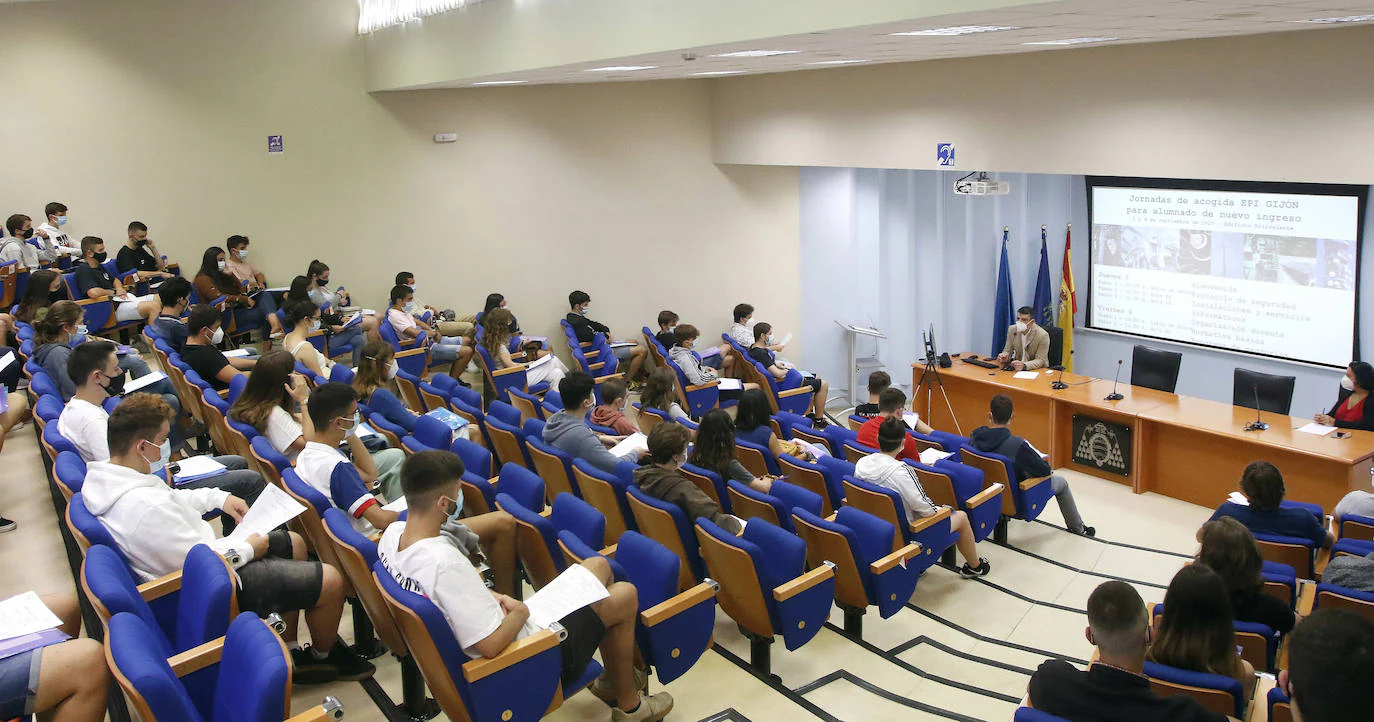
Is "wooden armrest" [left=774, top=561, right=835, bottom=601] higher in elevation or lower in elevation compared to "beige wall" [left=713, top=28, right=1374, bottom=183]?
lower

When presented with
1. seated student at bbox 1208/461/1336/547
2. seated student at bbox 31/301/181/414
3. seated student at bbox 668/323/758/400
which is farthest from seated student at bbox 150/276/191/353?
seated student at bbox 1208/461/1336/547

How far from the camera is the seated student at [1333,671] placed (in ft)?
8.46

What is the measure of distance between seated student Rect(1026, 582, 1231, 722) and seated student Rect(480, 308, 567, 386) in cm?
626

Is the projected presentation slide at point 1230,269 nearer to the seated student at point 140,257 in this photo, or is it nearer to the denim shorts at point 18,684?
the seated student at point 140,257

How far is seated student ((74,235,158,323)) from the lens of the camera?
8.36 m

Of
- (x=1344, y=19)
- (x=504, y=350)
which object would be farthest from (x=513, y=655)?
(x=1344, y=19)

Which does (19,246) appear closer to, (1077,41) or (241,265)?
(241,265)

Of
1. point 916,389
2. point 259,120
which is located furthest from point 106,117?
point 916,389

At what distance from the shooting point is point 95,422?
4.96m

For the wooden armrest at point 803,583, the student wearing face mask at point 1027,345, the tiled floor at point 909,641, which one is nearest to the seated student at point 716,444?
the tiled floor at point 909,641

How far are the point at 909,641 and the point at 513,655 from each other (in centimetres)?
257

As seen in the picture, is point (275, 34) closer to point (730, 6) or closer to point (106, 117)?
point (106, 117)

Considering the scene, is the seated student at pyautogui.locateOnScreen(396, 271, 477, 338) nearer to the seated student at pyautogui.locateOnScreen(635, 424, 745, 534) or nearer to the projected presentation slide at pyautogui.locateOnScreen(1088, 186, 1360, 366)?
the seated student at pyautogui.locateOnScreen(635, 424, 745, 534)

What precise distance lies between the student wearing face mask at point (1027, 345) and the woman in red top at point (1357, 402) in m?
2.66
